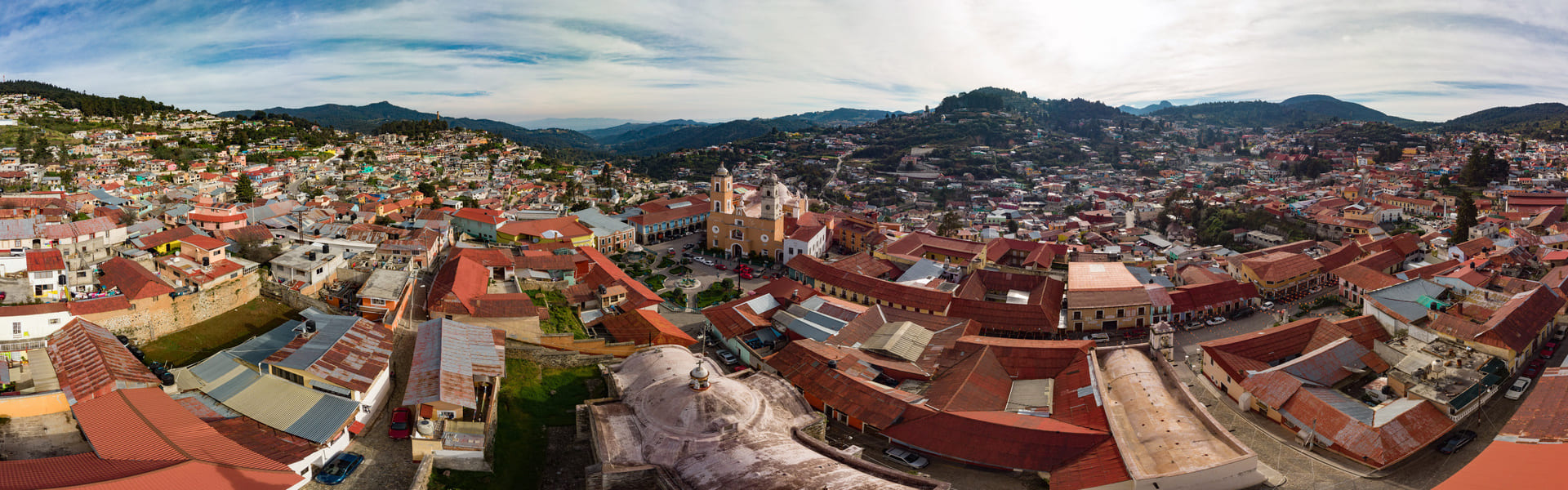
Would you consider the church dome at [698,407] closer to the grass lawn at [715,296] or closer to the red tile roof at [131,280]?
the red tile roof at [131,280]

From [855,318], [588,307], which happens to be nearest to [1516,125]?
[855,318]

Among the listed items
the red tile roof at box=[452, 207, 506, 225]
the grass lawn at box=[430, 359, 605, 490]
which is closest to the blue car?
the grass lawn at box=[430, 359, 605, 490]

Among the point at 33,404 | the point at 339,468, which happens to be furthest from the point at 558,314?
the point at 33,404

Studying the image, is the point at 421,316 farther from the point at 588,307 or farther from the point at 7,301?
the point at 7,301

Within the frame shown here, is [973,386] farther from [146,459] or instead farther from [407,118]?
[407,118]

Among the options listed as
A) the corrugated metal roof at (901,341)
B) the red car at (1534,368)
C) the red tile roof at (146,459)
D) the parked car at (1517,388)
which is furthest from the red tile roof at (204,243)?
A: the red car at (1534,368)
